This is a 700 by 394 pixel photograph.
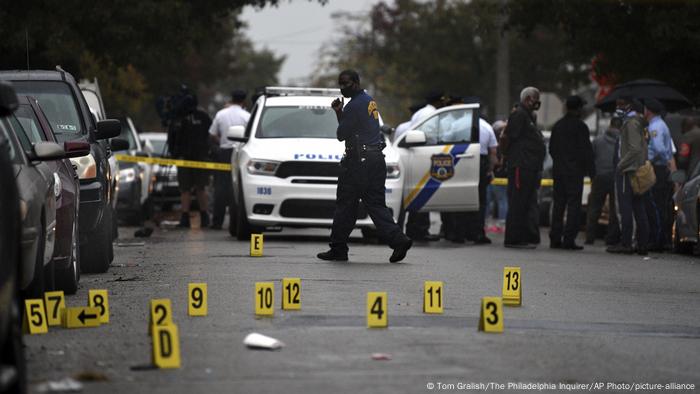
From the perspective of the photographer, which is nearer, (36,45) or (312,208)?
(312,208)

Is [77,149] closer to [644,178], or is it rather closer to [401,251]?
[401,251]

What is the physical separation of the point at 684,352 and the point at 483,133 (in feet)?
37.3

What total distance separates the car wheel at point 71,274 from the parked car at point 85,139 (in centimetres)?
143

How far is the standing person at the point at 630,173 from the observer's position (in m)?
19.2

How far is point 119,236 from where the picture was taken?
21078 millimetres

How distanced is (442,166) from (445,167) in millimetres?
43

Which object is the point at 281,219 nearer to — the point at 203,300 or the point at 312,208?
the point at 312,208

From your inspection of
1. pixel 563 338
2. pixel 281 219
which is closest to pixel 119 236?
pixel 281 219

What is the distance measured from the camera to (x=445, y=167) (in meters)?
19.8

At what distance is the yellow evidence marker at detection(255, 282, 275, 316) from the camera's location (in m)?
10.0

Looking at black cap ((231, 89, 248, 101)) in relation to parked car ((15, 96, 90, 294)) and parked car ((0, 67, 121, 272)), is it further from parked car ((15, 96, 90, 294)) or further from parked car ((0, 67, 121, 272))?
parked car ((15, 96, 90, 294))

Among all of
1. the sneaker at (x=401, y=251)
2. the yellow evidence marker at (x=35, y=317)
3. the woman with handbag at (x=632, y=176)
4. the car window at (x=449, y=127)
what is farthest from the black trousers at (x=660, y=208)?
the yellow evidence marker at (x=35, y=317)

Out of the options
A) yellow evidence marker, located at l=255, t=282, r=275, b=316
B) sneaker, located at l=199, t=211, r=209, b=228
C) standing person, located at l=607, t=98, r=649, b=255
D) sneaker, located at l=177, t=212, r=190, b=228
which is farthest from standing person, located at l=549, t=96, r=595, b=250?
yellow evidence marker, located at l=255, t=282, r=275, b=316

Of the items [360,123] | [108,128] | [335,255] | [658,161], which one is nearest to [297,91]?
[658,161]
